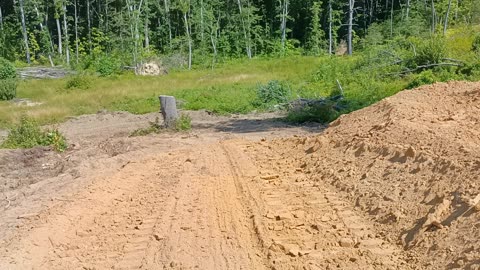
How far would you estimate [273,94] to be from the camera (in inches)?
722

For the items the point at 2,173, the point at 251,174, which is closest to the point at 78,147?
the point at 2,173

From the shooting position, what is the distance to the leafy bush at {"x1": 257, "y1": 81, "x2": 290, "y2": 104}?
18.2m

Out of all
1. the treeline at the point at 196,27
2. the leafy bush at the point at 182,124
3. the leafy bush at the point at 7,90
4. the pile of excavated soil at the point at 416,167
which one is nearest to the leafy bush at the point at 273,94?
the leafy bush at the point at 182,124

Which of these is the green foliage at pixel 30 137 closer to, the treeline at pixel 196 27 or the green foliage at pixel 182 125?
the green foliage at pixel 182 125

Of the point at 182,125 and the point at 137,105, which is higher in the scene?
the point at 182,125

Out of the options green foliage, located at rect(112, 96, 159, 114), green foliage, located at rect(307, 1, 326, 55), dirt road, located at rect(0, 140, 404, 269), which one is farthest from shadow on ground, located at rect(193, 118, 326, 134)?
green foliage, located at rect(307, 1, 326, 55)

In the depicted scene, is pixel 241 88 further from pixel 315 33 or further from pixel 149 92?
pixel 315 33

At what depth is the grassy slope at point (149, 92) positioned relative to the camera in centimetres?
1912

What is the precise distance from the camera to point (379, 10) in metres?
52.9

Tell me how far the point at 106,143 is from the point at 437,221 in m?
8.22

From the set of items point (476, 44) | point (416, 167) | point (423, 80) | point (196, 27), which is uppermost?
point (196, 27)

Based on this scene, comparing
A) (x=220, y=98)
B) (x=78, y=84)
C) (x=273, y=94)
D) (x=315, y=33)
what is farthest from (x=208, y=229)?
(x=315, y=33)

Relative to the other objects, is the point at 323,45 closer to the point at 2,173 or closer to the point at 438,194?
the point at 2,173

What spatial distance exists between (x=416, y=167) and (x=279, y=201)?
5.99ft
